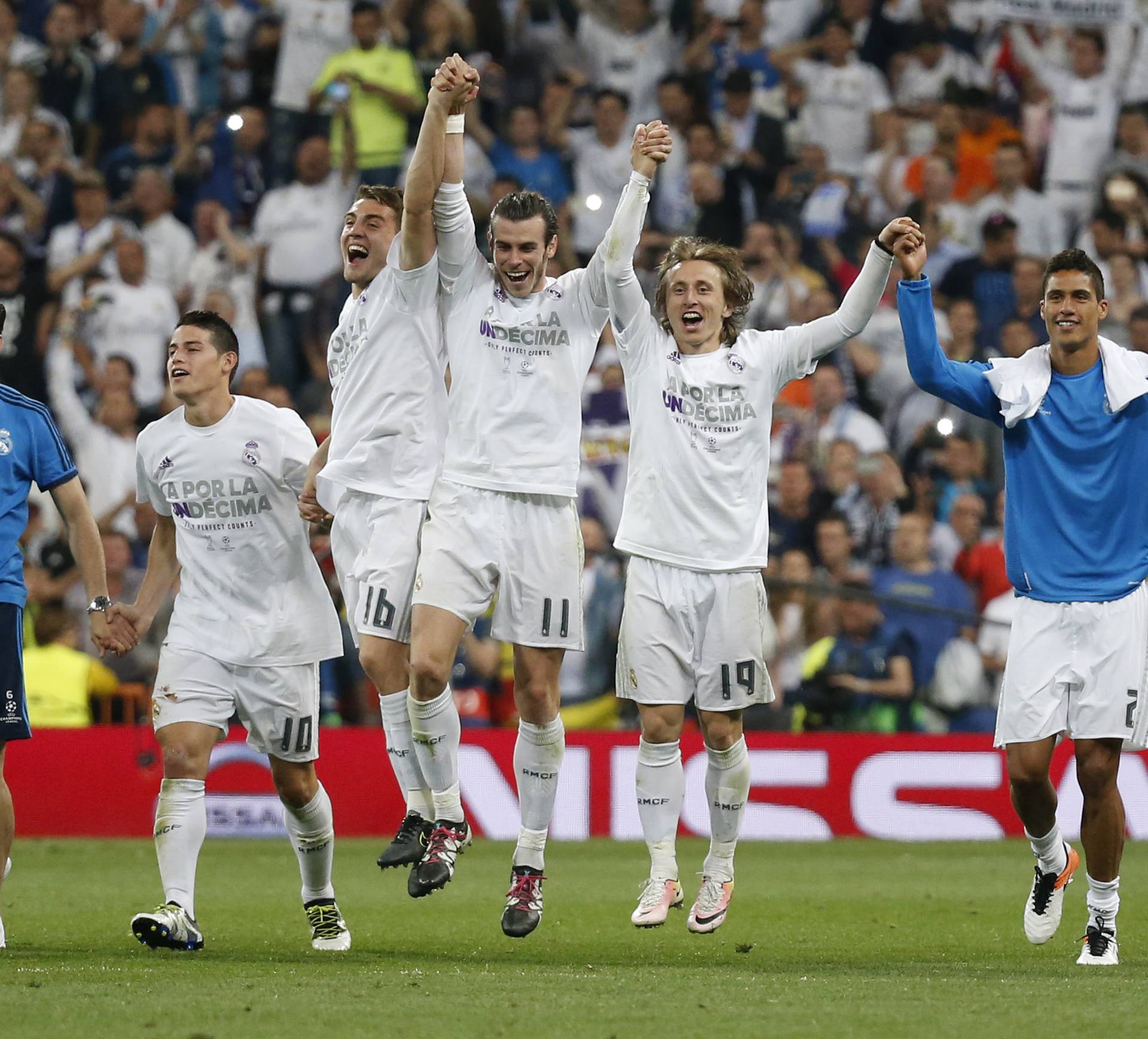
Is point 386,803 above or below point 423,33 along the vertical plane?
below

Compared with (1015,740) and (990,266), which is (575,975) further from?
(990,266)

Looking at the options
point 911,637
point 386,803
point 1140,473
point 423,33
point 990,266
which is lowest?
point 386,803

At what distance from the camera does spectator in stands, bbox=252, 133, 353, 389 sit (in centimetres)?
1694

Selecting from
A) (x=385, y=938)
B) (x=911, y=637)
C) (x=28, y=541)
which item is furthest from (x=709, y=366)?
(x=28, y=541)

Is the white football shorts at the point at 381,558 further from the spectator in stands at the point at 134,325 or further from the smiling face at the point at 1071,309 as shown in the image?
the spectator in stands at the point at 134,325

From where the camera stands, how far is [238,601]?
860 cm

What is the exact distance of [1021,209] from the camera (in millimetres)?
17672

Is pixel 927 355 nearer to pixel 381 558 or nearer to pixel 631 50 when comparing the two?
pixel 381 558

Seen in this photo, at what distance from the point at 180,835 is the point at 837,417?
8625 millimetres

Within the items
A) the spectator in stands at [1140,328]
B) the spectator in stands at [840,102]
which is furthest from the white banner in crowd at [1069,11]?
the spectator in stands at [1140,328]

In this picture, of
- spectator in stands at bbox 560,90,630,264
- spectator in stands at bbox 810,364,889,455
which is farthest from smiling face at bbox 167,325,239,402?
spectator in stands at bbox 560,90,630,264

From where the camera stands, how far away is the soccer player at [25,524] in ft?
26.6

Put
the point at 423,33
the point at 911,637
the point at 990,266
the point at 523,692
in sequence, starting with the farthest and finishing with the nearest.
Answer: the point at 423,33, the point at 990,266, the point at 911,637, the point at 523,692

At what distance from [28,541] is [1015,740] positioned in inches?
381
